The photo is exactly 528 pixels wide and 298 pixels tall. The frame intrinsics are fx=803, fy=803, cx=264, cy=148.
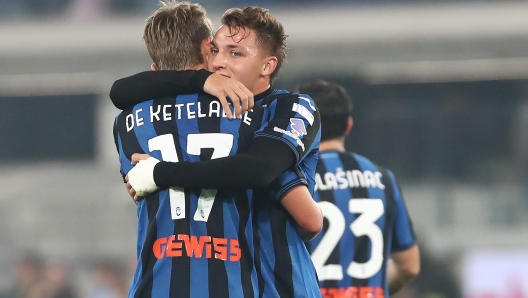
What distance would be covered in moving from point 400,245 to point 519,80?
8778 mm

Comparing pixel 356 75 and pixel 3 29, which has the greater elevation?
pixel 3 29

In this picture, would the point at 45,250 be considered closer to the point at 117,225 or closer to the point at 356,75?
the point at 117,225

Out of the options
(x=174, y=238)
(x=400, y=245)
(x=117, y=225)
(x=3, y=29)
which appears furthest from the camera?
(x=3, y=29)

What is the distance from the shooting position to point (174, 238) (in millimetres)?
2396

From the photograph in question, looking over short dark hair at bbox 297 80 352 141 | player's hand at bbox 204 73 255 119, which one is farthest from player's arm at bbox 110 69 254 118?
short dark hair at bbox 297 80 352 141

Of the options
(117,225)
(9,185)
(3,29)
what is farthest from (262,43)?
(3,29)

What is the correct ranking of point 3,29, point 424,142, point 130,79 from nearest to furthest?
point 130,79 < point 424,142 < point 3,29

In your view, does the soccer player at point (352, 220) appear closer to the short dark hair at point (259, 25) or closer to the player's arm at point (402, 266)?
the player's arm at point (402, 266)

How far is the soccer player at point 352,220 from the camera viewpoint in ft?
11.7

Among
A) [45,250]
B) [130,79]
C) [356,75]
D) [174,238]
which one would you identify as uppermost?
[356,75]

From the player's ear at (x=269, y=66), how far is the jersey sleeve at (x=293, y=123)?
0.11 meters

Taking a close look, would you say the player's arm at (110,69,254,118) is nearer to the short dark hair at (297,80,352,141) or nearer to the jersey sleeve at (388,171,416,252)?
the short dark hair at (297,80,352,141)

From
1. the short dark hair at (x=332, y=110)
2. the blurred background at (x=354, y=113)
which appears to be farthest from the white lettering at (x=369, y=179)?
the blurred background at (x=354, y=113)

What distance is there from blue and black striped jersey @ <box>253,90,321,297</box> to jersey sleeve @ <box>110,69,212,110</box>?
Result: 231 millimetres
